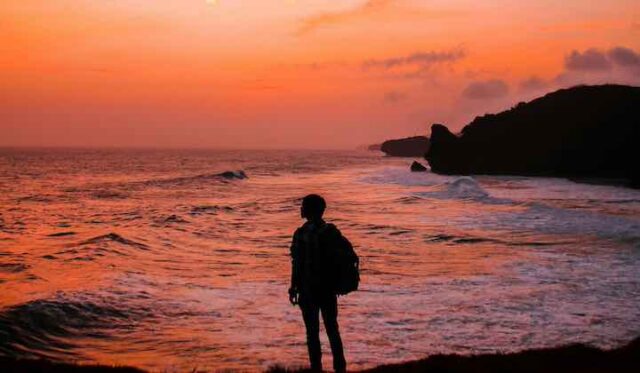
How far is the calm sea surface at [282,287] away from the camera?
11.3 m

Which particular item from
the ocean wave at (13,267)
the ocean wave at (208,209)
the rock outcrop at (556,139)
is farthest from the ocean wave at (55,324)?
the rock outcrop at (556,139)

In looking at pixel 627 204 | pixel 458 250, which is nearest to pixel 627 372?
pixel 458 250

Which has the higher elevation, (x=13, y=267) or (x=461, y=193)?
(x=461, y=193)

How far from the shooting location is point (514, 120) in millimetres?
105750

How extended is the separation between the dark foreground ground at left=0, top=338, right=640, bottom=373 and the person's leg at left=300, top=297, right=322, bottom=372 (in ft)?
2.71

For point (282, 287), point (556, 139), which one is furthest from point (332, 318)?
point (556, 139)

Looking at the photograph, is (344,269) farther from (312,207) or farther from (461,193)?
(461,193)

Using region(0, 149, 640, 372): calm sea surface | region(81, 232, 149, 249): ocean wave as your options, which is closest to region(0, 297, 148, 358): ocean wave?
region(0, 149, 640, 372): calm sea surface

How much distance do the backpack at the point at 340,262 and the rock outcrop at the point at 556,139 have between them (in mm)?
80478

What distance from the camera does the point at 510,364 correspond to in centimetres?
836

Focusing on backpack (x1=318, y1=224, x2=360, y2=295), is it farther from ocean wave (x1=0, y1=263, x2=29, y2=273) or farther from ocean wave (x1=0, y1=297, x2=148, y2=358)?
ocean wave (x1=0, y1=263, x2=29, y2=273)

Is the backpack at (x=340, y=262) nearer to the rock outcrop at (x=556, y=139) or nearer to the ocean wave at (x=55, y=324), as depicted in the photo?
the ocean wave at (x=55, y=324)

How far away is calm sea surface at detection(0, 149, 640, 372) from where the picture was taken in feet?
37.0

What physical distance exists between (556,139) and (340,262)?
95481 millimetres
